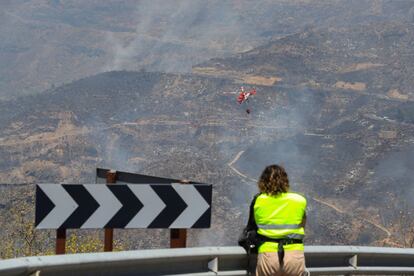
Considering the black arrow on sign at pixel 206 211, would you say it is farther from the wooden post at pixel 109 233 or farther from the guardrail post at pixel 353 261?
the guardrail post at pixel 353 261

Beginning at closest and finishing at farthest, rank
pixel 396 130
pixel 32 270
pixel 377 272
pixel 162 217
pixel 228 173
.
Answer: pixel 32 270 → pixel 162 217 → pixel 377 272 → pixel 228 173 → pixel 396 130

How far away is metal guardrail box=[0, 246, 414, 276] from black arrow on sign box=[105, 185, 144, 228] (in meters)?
0.51

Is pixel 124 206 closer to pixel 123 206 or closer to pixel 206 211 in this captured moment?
pixel 123 206

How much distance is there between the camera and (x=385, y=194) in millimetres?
124812

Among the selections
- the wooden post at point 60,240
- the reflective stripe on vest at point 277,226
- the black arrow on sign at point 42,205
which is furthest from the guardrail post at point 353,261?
the black arrow on sign at point 42,205

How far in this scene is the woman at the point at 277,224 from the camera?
10258 mm

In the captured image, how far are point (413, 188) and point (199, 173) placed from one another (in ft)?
122

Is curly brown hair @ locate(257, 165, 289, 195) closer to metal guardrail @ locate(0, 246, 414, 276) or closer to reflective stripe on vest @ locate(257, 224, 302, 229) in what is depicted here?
reflective stripe on vest @ locate(257, 224, 302, 229)

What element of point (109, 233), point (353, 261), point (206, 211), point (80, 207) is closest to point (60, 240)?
point (80, 207)

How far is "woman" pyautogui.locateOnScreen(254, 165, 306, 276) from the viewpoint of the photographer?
10258 millimetres

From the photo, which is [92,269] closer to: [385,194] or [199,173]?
[385,194]

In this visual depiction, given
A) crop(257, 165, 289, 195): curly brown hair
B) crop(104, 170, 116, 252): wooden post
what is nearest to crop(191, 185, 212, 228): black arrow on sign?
crop(104, 170, 116, 252): wooden post

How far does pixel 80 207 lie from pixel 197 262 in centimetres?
139

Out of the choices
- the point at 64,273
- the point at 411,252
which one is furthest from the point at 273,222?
the point at 411,252
